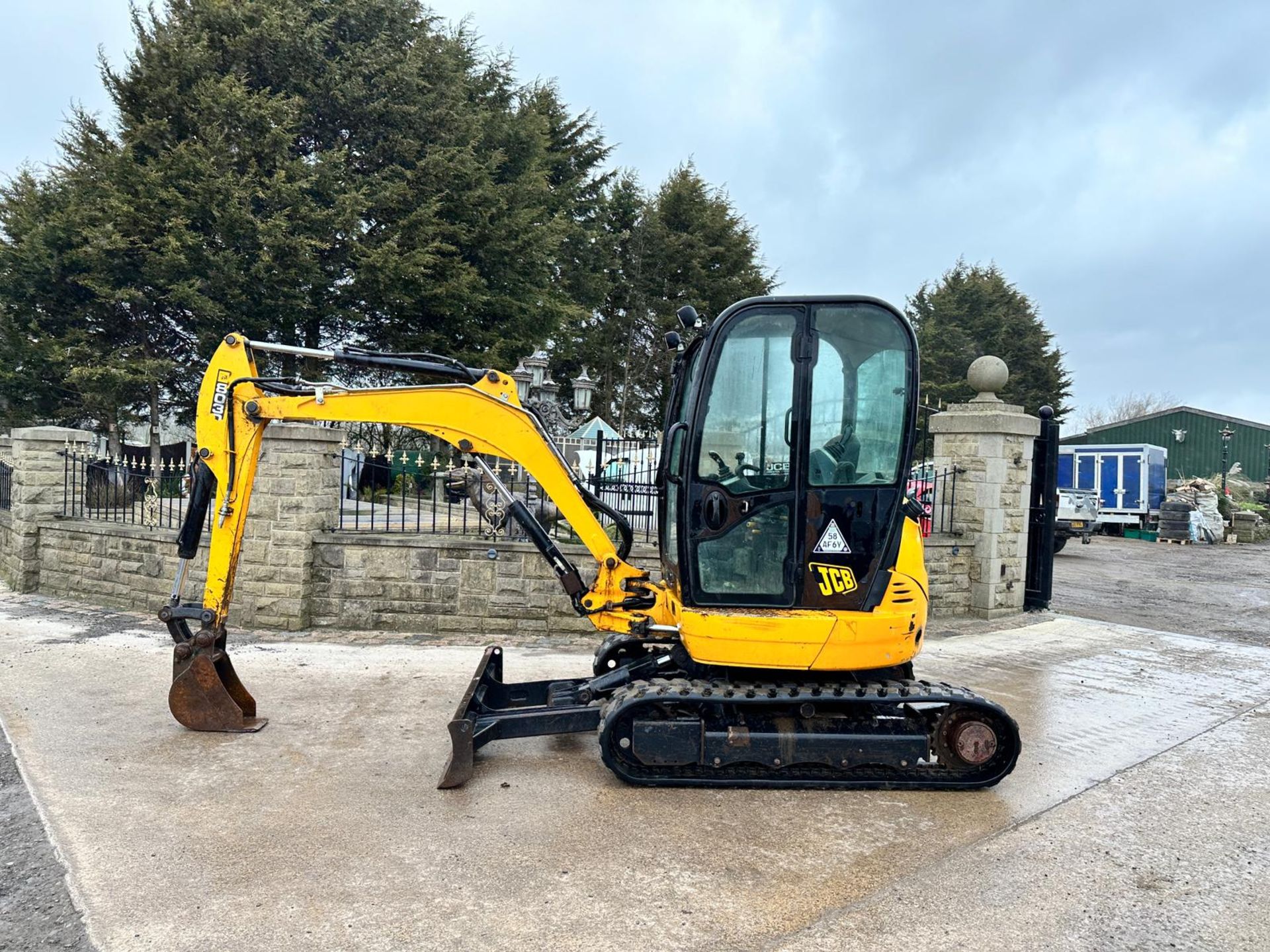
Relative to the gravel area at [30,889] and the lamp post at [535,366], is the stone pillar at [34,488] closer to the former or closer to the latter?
the gravel area at [30,889]

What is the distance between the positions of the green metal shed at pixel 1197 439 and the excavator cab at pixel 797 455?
1177 inches

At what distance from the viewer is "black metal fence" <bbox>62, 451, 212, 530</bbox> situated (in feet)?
27.1

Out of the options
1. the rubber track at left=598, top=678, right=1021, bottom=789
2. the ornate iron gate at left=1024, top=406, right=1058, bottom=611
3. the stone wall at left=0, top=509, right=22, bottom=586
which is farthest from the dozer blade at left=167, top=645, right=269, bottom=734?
the ornate iron gate at left=1024, top=406, right=1058, bottom=611

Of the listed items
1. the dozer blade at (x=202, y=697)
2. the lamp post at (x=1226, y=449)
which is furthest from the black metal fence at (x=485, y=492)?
the lamp post at (x=1226, y=449)

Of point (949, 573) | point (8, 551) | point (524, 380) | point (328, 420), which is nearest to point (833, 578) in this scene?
point (328, 420)

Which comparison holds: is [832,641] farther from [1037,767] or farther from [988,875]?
[1037,767]

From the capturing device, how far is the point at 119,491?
8633 millimetres

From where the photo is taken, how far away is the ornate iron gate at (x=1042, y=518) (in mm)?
8938

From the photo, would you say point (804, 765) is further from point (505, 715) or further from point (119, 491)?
point (119, 491)

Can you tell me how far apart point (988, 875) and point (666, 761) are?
1482mm

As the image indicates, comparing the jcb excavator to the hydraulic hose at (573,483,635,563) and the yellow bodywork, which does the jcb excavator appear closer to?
the yellow bodywork

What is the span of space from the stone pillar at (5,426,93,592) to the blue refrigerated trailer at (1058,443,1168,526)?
2299 cm

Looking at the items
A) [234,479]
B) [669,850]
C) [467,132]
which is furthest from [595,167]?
[669,850]

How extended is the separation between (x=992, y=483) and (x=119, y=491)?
31.6 feet
